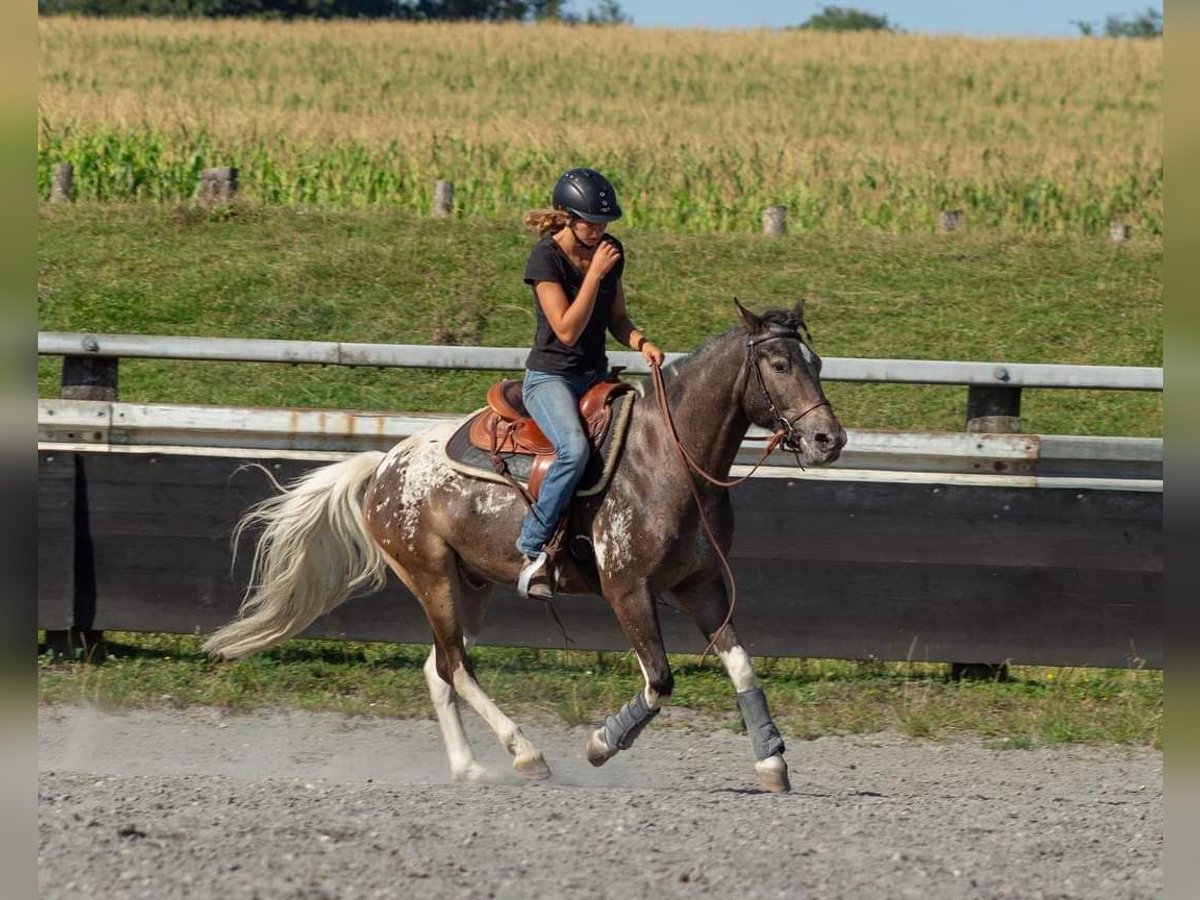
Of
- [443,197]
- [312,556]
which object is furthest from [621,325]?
[443,197]

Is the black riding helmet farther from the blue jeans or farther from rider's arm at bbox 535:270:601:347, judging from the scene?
the blue jeans

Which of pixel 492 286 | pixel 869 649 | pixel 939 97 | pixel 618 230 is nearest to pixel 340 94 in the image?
pixel 939 97

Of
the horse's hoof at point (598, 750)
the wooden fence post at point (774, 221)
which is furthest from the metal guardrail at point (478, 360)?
the wooden fence post at point (774, 221)

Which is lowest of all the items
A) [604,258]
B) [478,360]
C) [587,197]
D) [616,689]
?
[616,689]

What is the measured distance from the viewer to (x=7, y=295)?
10.3 ft

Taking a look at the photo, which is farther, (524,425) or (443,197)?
(443,197)

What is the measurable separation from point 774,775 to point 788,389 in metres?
1.64

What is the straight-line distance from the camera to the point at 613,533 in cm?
726

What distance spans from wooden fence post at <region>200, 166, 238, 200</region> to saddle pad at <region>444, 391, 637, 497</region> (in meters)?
10.7

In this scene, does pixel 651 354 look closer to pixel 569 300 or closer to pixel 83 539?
pixel 569 300

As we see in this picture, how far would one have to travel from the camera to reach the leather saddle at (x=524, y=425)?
7.45 metres

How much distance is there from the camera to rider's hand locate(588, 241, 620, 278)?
7.18 meters

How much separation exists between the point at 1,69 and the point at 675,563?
4464 millimetres

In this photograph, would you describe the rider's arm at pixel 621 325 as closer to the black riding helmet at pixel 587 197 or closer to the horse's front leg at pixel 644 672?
the black riding helmet at pixel 587 197
